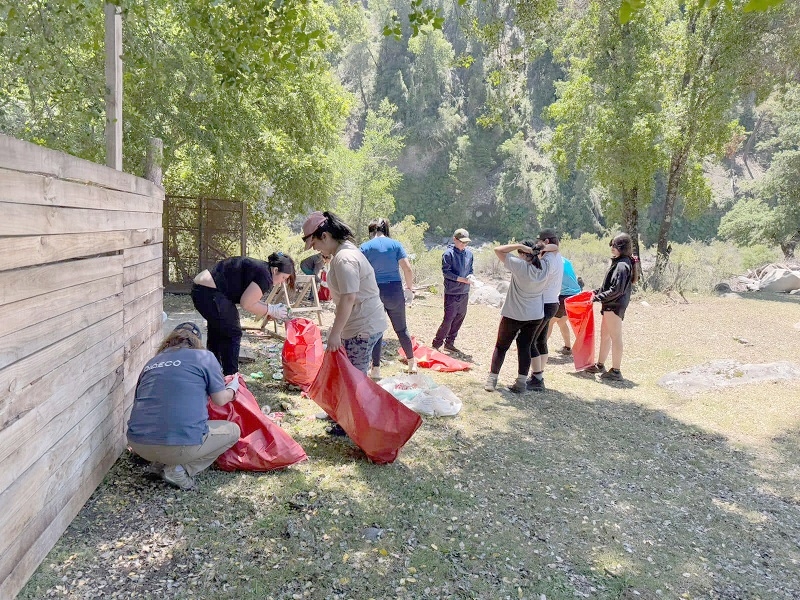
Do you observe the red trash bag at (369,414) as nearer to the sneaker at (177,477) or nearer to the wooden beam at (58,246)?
the sneaker at (177,477)

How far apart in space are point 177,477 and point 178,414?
0.38 metres

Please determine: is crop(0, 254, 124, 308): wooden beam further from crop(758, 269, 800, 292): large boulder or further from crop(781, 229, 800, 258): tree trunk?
crop(781, 229, 800, 258): tree trunk

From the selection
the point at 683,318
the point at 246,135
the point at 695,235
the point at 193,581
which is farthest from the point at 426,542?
the point at 695,235

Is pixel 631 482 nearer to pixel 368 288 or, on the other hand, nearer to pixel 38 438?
→ pixel 368 288

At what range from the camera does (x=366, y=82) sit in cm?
5231

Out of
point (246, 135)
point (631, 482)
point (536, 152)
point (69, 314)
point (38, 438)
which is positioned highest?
point (536, 152)

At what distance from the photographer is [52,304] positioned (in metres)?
2.49

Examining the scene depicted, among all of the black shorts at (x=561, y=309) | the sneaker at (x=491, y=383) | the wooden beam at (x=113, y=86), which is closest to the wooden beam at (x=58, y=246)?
the wooden beam at (x=113, y=86)

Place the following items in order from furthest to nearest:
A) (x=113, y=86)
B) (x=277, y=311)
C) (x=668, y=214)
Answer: (x=668, y=214)
(x=277, y=311)
(x=113, y=86)

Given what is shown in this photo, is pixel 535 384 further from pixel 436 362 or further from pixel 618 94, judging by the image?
pixel 618 94

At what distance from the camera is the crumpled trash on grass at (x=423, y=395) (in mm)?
5000

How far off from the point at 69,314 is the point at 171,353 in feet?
2.41

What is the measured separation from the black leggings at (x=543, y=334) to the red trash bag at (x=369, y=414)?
2420mm

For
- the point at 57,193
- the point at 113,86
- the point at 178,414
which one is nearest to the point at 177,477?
the point at 178,414
